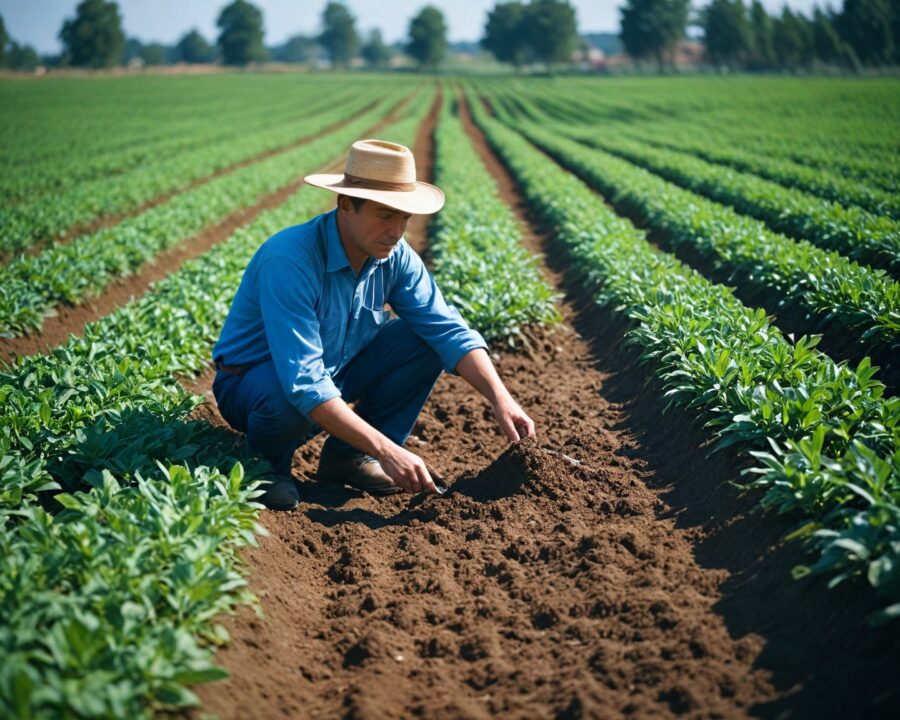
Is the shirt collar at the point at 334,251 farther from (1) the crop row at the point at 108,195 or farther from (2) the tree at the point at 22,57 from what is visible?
(2) the tree at the point at 22,57

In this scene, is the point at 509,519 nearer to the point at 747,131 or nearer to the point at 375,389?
the point at 375,389

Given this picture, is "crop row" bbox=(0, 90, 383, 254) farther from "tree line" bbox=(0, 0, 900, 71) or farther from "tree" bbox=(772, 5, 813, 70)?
"tree" bbox=(772, 5, 813, 70)

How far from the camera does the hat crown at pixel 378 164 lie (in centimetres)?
360

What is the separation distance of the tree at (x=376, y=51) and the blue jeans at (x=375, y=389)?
162 metres

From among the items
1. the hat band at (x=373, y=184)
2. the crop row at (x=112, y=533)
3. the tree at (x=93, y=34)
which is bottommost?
the crop row at (x=112, y=533)

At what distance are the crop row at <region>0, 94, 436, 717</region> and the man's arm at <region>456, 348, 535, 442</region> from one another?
4.21ft

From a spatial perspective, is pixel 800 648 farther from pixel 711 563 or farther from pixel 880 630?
pixel 711 563

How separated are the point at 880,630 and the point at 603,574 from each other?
3.77 ft

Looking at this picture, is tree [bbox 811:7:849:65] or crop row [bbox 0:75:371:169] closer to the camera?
crop row [bbox 0:75:371:169]

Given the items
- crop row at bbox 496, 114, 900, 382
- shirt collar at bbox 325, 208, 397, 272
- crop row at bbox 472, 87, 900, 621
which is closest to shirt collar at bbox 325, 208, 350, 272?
shirt collar at bbox 325, 208, 397, 272

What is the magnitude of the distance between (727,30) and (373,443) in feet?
336

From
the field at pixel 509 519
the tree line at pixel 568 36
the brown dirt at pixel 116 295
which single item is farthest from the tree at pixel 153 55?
the field at pixel 509 519

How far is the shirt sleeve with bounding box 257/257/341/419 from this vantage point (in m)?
3.41

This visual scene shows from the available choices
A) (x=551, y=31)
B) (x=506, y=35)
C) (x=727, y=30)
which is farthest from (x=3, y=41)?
(x=727, y=30)
